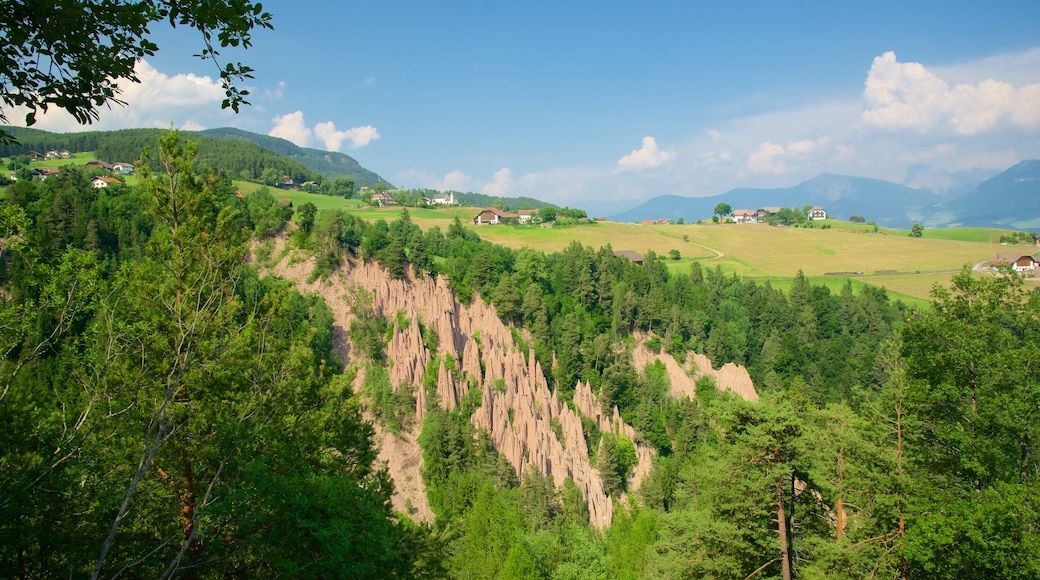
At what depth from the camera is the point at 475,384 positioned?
4706 centimetres

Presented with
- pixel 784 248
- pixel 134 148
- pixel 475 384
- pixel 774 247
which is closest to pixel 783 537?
pixel 475 384

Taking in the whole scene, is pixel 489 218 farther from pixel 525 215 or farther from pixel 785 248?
pixel 785 248

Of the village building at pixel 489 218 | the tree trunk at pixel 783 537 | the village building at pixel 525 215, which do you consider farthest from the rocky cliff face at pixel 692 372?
the village building at pixel 525 215

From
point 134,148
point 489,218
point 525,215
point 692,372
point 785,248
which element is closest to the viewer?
point 692,372

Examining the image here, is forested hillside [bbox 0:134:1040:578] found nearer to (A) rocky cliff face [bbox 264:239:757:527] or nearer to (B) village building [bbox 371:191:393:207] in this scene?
(A) rocky cliff face [bbox 264:239:757:527]

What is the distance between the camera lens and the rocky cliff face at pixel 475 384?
43281mm

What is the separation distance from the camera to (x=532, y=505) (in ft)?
127

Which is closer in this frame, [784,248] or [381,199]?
[784,248]

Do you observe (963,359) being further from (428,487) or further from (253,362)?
(428,487)

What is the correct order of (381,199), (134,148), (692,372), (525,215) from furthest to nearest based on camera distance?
(381,199) < (525,215) < (134,148) < (692,372)

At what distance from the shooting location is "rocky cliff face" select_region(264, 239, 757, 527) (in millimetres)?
43281

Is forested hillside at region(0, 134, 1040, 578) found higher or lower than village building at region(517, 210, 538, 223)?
lower

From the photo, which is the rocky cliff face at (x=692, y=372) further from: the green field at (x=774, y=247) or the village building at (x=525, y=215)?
the village building at (x=525, y=215)

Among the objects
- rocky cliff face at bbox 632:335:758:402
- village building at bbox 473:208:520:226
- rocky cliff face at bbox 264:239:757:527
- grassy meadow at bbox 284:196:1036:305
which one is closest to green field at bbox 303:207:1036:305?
grassy meadow at bbox 284:196:1036:305
